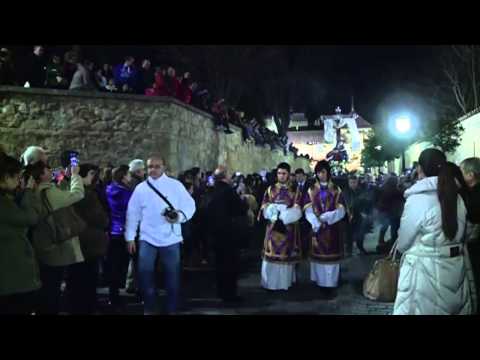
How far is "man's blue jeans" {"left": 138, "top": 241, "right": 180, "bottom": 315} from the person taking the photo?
587cm

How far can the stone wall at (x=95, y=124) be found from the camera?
36.9ft

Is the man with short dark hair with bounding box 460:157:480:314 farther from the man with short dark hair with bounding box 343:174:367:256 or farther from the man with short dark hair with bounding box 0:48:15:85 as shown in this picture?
the man with short dark hair with bounding box 0:48:15:85

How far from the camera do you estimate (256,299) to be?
7.54 m

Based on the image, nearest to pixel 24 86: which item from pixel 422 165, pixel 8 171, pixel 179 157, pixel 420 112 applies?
pixel 179 157

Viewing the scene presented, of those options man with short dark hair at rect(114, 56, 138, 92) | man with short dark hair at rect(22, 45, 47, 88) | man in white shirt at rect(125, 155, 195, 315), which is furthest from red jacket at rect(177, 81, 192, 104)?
man in white shirt at rect(125, 155, 195, 315)

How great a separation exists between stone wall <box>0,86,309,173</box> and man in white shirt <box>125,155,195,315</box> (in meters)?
6.04

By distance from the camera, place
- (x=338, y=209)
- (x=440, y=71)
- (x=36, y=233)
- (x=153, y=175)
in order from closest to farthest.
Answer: (x=36, y=233), (x=153, y=175), (x=338, y=209), (x=440, y=71)

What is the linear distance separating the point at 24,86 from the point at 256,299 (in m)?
7.26

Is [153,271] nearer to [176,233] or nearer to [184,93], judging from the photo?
[176,233]

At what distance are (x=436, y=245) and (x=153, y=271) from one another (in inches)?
124

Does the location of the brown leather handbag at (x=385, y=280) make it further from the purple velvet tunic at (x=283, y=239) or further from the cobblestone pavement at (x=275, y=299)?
the purple velvet tunic at (x=283, y=239)

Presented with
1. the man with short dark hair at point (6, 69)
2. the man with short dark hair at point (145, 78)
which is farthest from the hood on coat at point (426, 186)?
the man with short dark hair at point (145, 78)

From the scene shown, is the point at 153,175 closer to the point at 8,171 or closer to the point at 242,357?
the point at 8,171

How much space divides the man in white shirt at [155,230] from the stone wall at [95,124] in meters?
6.04
